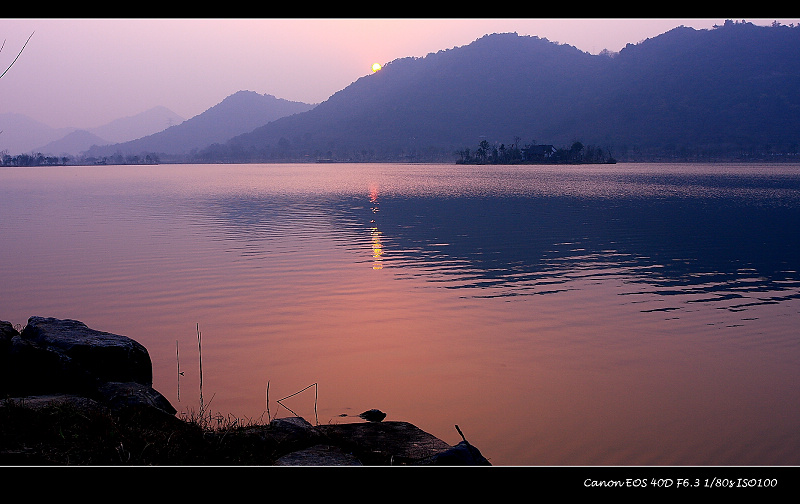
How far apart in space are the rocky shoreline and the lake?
1.78m

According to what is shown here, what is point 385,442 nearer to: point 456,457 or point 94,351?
point 456,457

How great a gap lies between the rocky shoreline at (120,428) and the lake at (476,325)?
1.78m

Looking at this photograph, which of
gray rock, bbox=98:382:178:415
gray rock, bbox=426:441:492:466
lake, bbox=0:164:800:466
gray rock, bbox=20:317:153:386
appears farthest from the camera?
lake, bbox=0:164:800:466

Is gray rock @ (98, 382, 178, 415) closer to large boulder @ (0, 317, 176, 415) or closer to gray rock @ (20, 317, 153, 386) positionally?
large boulder @ (0, 317, 176, 415)

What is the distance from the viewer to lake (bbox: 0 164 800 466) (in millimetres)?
12062

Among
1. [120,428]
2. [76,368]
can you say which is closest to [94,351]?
[76,368]

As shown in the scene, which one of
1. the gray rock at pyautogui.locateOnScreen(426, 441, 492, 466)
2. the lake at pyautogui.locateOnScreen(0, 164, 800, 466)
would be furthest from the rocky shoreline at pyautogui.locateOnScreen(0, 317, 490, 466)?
the lake at pyautogui.locateOnScreen(0, 164, 800, 466)

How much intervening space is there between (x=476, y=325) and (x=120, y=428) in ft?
41.6

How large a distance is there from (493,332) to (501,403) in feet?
16.8

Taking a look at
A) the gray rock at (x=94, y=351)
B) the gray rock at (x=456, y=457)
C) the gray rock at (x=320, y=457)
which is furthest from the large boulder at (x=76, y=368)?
the gray rock at (x=456, y=457)

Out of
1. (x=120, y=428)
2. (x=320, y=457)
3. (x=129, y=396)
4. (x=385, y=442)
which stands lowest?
(x=385, y=442)

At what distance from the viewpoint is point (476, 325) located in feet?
61.2
